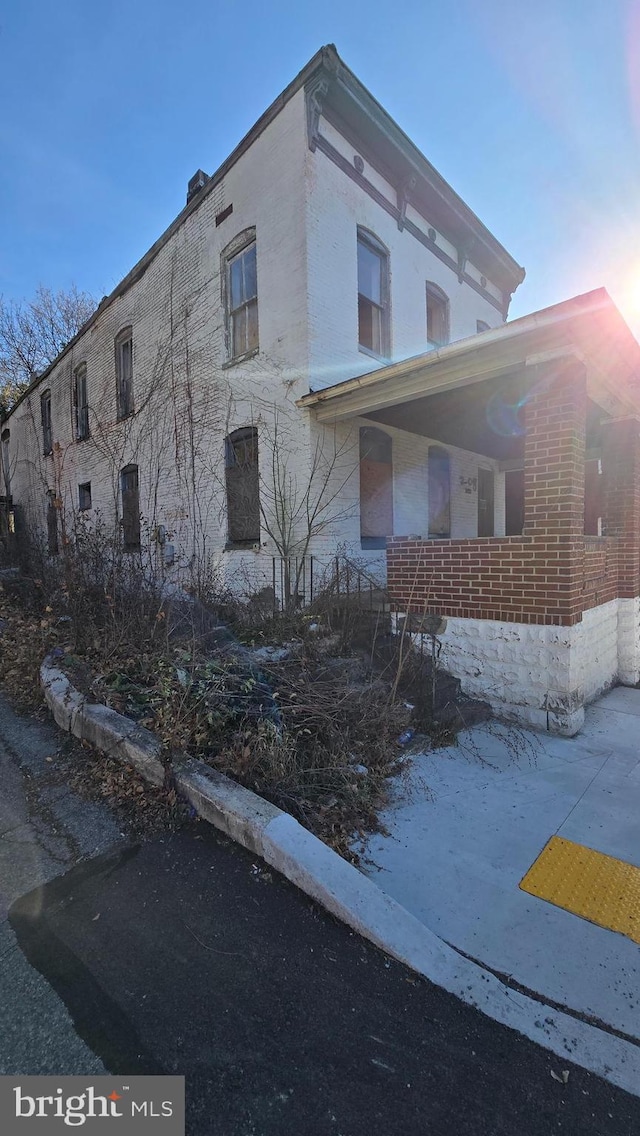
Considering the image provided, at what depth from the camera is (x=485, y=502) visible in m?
11.7

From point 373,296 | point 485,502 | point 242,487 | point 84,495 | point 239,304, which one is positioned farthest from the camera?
point 84,495

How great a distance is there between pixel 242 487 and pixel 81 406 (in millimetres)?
8581

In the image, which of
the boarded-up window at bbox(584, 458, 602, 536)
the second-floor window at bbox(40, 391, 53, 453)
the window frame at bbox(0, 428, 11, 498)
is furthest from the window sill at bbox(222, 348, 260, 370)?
the window frame at bbox(0, 428, 11, 498)

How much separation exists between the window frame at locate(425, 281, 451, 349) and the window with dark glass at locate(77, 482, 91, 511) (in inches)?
374

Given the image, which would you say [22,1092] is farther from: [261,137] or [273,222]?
[261,137]

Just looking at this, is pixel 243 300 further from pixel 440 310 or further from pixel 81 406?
pixel 81 406

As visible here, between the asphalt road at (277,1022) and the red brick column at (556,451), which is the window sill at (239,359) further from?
the asphalt road at (277,1022)

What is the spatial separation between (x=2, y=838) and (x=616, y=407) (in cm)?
739

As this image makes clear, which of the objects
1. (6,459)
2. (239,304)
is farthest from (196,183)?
(6,459)

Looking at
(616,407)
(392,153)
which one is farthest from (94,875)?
(392,153)

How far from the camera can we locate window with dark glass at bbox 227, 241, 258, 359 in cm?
795

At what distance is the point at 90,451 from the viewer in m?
13.1

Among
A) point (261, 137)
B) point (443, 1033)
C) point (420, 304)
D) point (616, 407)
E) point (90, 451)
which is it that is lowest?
point (443, 1033)

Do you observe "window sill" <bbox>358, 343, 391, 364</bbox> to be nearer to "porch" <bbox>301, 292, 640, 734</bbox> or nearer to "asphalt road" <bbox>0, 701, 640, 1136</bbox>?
"porch" <bbox>301, 292, 640, 734</bbox>
